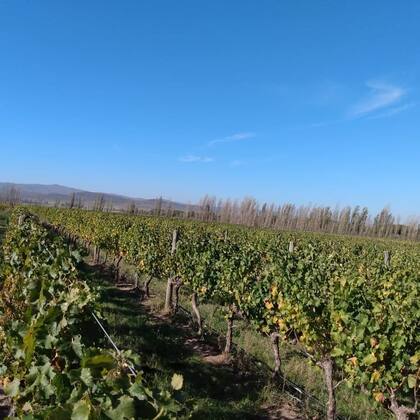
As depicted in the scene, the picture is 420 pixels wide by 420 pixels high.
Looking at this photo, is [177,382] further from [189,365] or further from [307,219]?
[307,219]

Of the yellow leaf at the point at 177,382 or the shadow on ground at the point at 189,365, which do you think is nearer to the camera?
the yellow leaf at the point at 177,382

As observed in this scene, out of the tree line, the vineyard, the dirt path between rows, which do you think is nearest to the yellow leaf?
the vineyard

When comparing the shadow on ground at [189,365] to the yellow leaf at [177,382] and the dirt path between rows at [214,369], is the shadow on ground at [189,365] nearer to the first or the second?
the dirt path between rows at [214,369]

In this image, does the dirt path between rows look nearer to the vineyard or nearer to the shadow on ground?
the shadow on ground

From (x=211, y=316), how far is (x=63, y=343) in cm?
824

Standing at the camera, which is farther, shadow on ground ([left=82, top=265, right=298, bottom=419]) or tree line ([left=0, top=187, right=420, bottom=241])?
tree line ([left=0, top=187, right=420, bottom=241])

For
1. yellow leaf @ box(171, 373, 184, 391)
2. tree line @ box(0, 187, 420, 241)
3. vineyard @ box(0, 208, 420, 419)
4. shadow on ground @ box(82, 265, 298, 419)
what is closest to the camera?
yellow leaf @ box(171, 373, 184, 391)

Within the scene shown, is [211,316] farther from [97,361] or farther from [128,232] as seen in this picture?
[97,361]

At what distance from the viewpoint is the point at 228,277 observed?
29.6ft

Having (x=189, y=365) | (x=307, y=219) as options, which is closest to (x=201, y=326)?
(x=189, y=365)

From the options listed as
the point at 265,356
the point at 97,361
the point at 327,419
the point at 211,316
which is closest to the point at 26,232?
the point at 211,316

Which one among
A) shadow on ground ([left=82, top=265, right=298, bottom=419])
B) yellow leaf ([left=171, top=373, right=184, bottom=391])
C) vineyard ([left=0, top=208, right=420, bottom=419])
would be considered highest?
yellow leaf ([left=171, top=373, right=184, bottom=391])

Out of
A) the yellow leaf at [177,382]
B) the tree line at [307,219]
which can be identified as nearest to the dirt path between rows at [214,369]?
the yellow leaf at [177,382]

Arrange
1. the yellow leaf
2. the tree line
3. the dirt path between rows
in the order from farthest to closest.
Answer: the tree line → the dirt path between rows → the yellow leaf
